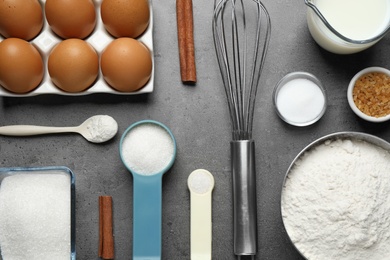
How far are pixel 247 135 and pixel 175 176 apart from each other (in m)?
0.19

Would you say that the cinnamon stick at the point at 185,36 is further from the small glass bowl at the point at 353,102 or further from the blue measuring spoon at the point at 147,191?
the small glass bowl at the point at 353,102

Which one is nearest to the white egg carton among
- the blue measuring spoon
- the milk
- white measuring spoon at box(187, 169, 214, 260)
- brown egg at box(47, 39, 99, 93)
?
brown egg at box(47, 39, 99, 93)

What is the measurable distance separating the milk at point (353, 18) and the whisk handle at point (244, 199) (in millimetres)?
290

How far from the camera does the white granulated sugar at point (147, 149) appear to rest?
1165 millimetres

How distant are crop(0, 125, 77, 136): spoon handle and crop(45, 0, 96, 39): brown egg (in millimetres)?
210

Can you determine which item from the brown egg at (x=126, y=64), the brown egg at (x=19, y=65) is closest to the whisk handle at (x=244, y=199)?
the brown egg at (x=126, y=64)

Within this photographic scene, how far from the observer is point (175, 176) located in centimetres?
122

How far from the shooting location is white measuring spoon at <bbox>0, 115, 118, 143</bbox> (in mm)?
1195

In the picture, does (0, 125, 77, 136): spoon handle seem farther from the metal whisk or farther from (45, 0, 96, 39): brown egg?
the metal whisk

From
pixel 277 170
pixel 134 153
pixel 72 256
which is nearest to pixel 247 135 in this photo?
pixel 277 170

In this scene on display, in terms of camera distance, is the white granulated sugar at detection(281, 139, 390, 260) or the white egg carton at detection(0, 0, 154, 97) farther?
the white egg carton at detection(0, 0, 154, 97)

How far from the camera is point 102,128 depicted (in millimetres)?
1189

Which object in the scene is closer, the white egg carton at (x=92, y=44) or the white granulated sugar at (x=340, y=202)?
the white granulated sugar at (x=340, y=202)

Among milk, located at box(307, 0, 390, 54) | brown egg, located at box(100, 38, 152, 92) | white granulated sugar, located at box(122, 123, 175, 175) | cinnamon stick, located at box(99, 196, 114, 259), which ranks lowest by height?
cinnamon stick, located at box(99, 196, 114, 259)
